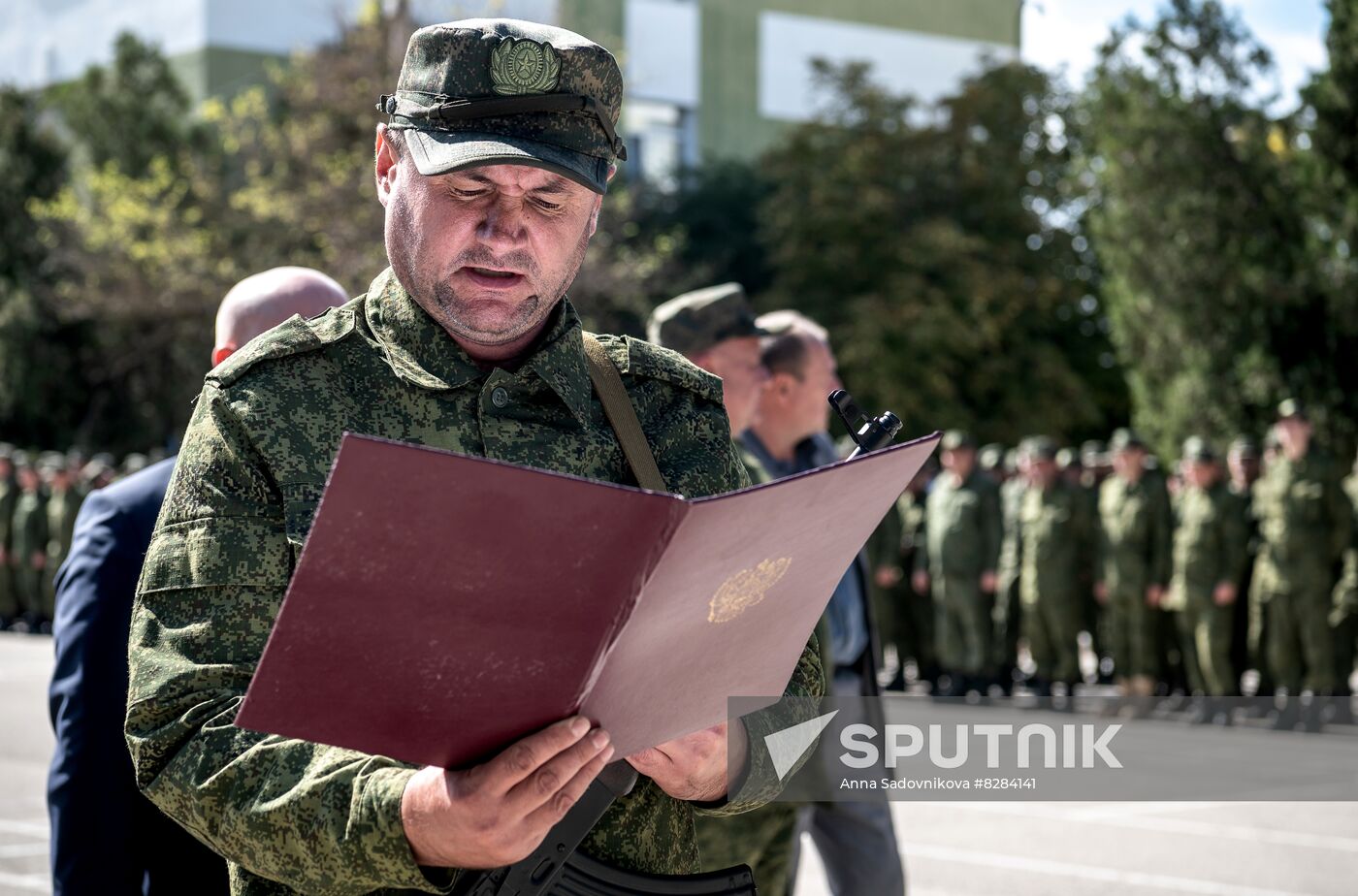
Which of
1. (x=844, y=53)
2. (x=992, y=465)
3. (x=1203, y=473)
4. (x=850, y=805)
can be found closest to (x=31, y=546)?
(x=992, y=465)

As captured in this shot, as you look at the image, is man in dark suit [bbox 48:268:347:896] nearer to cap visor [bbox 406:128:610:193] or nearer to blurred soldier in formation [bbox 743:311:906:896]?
cap visor [bbox 406:128:610:193]

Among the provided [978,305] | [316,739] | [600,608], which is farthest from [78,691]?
[978,305]

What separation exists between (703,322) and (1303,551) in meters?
9.08

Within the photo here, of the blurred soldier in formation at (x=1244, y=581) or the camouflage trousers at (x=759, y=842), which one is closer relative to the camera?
the camouflage trousers at (x=759, y=842)

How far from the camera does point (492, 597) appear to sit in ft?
5.38

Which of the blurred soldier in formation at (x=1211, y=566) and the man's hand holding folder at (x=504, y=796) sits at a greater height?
the man's hand holding folder at (x=504, y=796)

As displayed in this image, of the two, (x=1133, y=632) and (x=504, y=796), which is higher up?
(x=504, y=796)

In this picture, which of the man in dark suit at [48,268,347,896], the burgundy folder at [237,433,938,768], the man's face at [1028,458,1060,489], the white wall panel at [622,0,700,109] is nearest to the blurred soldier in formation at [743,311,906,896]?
the man in dark suit at [48,268,347,896]

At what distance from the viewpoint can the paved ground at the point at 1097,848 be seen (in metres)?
7.32

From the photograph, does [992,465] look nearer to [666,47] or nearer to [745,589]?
[745,589]

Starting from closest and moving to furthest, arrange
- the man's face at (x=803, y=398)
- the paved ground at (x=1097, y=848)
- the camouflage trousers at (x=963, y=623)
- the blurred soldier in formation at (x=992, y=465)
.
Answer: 1. the man's face at (x=803, y=398)
2. the paved ground at (x=1097, y=848)
3. the camouflage trousers at (x=963, y=623)
4. the blurred soldier in formation at (x=992, y=465)

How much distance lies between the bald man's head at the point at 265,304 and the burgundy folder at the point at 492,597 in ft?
5.23

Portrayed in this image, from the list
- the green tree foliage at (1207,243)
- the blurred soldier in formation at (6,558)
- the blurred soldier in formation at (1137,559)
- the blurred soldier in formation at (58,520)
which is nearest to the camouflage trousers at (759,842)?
the blurred soldier in formation at (1137,559)

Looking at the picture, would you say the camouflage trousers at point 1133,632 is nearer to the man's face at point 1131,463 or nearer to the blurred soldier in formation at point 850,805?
the man's face at point 1131,463
